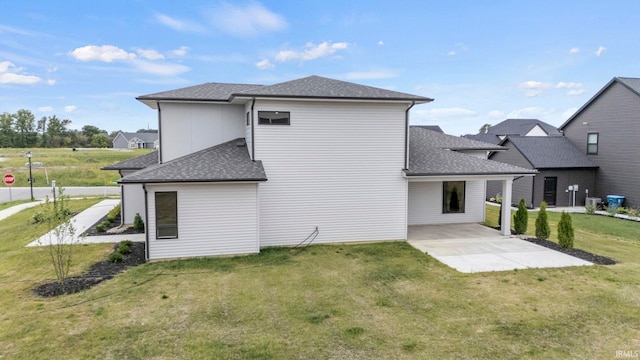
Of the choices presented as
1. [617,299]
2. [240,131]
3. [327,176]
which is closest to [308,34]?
[240,131]

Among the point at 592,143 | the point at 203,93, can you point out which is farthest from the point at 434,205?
the point at 592,143

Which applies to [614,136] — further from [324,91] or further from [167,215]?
[167,215]

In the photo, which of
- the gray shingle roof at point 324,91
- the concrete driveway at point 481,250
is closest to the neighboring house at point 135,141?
the gray shingle roof at point 324,91

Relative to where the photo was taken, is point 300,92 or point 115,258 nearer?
point 115,258

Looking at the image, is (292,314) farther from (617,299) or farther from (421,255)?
(617,299)

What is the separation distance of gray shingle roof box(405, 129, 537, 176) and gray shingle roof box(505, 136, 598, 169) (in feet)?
28.7

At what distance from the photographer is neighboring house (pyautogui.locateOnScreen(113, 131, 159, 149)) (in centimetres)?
8162

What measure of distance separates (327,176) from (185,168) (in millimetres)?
4426

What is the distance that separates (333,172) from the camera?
12.0 m

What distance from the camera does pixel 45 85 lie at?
41.1 metres

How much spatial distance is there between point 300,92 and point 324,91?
32.2 inches

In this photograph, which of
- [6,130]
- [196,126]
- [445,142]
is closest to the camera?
[196,126]

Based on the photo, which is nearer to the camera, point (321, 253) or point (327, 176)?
point (321, 253)

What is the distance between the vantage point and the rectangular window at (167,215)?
33.6ft
